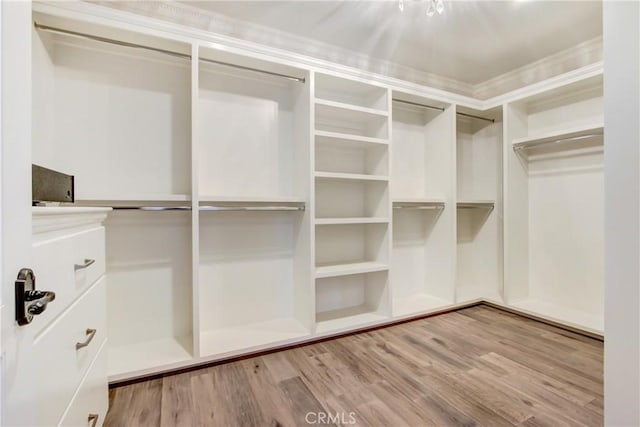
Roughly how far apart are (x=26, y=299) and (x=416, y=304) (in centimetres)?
262

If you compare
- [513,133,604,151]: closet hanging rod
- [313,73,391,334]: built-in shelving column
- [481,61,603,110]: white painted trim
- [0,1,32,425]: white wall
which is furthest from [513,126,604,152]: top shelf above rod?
[0,1,32,425]: white wall

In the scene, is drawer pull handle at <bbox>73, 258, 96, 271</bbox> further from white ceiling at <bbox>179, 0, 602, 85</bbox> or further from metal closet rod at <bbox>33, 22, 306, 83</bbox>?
white ceiling at <bbox>179, 0, 602, 85</bbox>

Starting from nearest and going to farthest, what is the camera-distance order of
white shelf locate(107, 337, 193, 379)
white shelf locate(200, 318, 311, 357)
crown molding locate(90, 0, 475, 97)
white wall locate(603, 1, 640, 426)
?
1. white wall locate(603, 1, 640, 426)
2. white shelf locate(107, 337, 193, 379)
3. white shelf locate(200, 318, 311, 357)
4. crown molding locate(90, 0, 475, 97)

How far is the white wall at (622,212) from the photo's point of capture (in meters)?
0.63

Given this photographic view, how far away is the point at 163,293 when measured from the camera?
1934 mm

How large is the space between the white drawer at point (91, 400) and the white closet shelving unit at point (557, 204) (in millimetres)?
2953

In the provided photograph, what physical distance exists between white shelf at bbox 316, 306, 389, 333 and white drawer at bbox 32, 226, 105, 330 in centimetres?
149

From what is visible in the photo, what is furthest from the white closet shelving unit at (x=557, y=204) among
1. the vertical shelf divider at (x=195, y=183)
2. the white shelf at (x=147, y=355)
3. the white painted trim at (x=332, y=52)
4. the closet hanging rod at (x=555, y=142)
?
the white shelf at (x=147, y=355)

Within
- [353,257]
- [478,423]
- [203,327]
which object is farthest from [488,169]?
[203,327]

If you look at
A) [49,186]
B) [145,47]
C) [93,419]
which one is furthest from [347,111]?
[93,419]

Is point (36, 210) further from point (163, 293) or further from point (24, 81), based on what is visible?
point (163, 293)

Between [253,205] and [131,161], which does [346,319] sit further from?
[131,161]

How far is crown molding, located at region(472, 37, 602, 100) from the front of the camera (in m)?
2.44

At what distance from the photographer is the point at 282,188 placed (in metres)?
2.29
